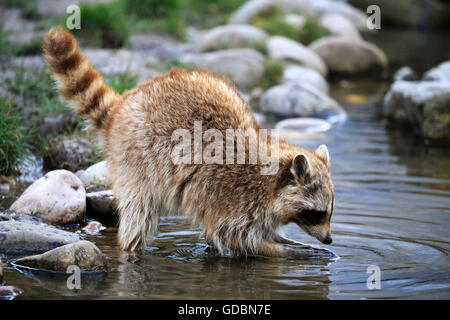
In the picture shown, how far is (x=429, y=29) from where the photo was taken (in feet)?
61.3

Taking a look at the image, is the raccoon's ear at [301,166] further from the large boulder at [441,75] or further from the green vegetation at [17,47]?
the green vegetation at [17,47]

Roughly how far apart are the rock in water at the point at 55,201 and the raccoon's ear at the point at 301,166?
179cm

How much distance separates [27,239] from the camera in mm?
4262

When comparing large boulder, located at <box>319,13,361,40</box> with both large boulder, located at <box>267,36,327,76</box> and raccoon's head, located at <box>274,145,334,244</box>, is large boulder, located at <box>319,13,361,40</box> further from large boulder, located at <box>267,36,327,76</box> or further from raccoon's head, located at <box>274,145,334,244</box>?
raccoon's head, located at <box>274,145,334,244</box>

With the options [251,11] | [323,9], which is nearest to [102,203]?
[251,11]

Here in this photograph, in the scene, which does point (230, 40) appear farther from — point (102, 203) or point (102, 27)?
point (102, 203)

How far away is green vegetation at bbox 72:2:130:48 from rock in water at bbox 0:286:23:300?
7036mm

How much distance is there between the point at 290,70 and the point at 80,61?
6354 millimetres

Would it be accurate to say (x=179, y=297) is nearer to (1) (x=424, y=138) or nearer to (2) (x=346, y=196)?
(2) (x=346, y=196)

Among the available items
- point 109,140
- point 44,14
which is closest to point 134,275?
point 109,140

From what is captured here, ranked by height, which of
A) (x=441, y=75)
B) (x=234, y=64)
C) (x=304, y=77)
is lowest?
(x=441, y=75)

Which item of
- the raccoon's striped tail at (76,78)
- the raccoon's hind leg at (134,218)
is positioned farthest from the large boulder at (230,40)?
the raccoon's hind leg at (134,218)

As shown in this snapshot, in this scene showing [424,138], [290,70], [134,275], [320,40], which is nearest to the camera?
[134,275]

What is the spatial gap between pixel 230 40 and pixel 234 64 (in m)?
1.47
